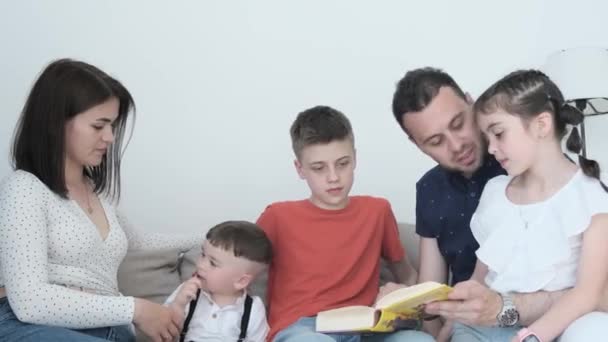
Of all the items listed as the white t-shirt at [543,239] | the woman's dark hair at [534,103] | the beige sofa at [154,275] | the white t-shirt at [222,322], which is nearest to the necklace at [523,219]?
the white t-shirt at [543,239]

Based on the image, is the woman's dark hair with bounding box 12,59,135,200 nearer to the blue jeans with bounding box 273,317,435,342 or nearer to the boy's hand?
the boy's hand

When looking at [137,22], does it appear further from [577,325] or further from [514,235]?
[577,325]

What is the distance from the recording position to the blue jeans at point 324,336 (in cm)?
172

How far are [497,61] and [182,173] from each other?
125cm

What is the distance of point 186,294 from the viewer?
6.24 ft

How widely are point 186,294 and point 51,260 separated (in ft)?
1.15

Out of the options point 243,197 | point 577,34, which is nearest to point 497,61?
point 577,34

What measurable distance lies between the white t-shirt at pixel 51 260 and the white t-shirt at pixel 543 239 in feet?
2.79

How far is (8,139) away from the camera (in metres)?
2.59

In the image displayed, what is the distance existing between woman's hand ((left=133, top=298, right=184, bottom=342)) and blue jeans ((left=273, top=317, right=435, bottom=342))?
0.87ft

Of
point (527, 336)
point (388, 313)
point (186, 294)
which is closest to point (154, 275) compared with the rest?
point (186, 294)

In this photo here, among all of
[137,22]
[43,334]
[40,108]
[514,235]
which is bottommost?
[43,334]

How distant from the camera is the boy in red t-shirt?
76.0 inches

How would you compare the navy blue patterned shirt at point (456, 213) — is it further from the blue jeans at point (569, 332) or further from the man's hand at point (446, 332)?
the blue jeans at point (569, 332)
